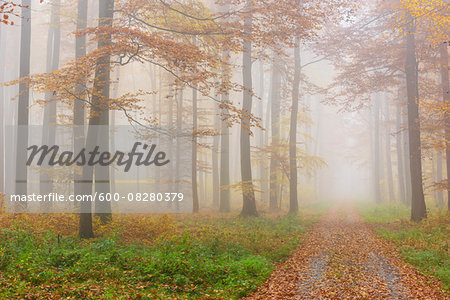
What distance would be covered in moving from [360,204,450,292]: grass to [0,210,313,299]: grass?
3491 millimetres

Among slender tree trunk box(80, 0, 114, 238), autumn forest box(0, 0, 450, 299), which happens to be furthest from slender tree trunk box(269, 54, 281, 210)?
slender tree trunk box(80, 0, 114, 238)

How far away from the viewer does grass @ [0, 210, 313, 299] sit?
6.06m

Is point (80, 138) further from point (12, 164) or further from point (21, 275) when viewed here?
point (12, 164)

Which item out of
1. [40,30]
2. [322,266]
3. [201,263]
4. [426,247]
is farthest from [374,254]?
[40,30]

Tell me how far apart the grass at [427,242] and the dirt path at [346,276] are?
30 centimetres

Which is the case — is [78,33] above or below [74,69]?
above

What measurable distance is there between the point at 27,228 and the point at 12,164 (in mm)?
25416

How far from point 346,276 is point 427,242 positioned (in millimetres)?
4641

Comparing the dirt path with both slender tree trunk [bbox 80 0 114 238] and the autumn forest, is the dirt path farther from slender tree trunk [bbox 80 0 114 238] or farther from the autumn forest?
slender tree trunk [bbox 80 0 114 238]

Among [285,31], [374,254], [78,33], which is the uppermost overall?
[285,31]

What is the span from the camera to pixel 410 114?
14641 millimetres

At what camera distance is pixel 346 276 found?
7.64 meters

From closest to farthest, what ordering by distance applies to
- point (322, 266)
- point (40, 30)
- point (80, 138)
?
point (322, 266), point (80, 138), point (40, 30)

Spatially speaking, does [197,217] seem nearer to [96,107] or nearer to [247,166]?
[247,166]
